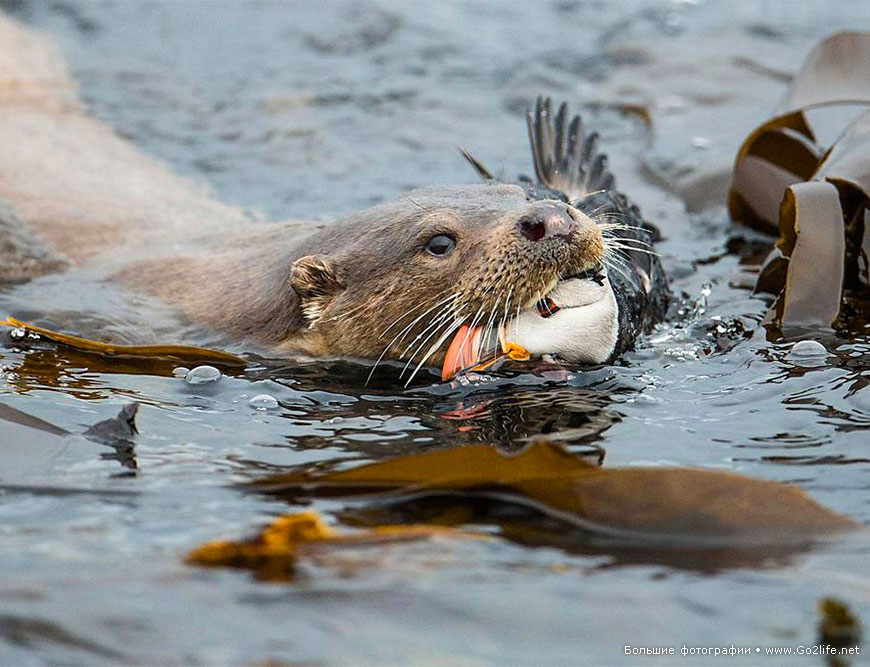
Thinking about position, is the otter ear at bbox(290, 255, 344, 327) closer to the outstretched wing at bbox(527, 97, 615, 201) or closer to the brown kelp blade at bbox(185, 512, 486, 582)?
the outstretched wing at bbox(527, 97, 615, 201)

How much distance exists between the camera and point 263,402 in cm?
393

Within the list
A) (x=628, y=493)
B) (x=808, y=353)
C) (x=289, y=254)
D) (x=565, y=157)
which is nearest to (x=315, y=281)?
(x=289, y=254)

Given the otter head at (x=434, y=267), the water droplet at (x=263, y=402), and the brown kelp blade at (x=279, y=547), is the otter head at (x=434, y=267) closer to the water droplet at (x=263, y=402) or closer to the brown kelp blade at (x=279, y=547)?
the water droplet at (x=263, y=402)

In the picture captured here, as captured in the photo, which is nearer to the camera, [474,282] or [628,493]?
[628,493]

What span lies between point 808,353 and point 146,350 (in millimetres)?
2226

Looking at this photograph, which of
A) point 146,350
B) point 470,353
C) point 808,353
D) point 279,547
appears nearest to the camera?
point 279,547

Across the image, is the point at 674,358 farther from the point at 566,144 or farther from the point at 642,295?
the point at 566,144

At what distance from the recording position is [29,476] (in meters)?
3.11

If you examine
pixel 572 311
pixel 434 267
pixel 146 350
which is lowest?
pixel 146 350

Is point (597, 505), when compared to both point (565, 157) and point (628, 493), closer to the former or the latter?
point (628, 493)

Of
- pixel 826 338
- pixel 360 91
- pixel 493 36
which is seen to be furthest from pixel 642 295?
pixel 493 36

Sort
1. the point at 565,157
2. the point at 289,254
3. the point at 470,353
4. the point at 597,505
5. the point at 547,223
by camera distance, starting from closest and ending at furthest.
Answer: the point at 597,505 → the point at 547,223 → the point at 470,353 → the point at 289,254 → the point at 565,157

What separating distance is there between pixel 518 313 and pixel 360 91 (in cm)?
483

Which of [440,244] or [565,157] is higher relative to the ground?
[565,157]
